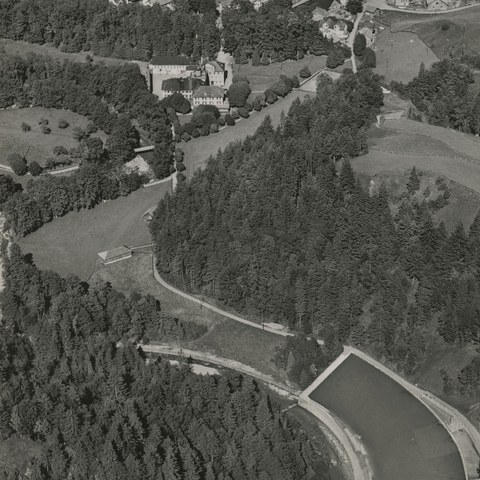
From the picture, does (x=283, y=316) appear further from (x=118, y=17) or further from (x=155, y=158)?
(x=118, y=17)

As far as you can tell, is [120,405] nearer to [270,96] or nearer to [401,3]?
[270,96]

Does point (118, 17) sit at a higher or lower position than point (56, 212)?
higher

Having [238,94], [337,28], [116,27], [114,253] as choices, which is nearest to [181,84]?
[238,94]

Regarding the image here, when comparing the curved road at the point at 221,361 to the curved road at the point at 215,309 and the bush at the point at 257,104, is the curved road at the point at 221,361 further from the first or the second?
the bush at the point at 257,104

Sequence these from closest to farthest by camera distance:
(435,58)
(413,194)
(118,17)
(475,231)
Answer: (475,231) → (413,194) → (435,58) → (118,17)

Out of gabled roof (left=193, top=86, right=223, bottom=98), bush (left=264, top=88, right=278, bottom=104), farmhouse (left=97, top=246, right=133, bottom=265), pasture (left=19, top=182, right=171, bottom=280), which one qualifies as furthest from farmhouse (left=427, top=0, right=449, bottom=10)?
farmhouse (left=97, top=246, right=133, bottom=265)

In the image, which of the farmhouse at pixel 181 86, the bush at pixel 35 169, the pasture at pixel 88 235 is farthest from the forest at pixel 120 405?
the farmhouse at pixel 181 86

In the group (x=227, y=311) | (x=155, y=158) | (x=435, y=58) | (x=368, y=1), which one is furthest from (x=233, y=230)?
(x=368, y=1)
